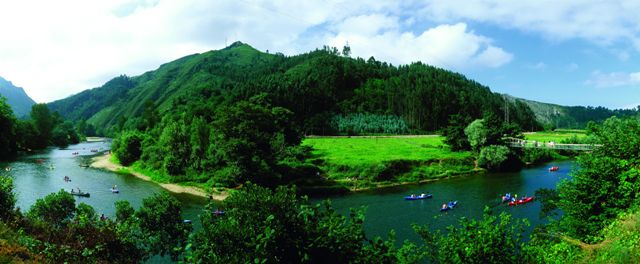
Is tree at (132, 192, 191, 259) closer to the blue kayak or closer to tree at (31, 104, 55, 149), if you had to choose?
the blue kayak

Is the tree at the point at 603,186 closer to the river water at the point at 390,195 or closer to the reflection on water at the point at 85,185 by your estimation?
the river water at the point at 390,195

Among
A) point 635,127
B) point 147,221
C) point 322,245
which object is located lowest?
point 147,221

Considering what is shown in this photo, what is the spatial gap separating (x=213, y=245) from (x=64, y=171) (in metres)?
110

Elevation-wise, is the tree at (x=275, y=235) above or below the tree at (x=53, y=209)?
above

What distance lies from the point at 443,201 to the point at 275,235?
56.3m

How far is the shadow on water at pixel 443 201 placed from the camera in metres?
53.6

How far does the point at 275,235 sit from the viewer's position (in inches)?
576

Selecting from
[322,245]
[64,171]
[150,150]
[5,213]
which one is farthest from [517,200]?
[64,171]

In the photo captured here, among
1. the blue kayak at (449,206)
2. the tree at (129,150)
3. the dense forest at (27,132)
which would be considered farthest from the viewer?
the dense forest at (27,132)

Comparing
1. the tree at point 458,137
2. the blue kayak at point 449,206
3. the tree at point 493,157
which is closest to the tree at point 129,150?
the tree at point 458,137

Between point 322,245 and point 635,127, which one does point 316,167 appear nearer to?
point 635,127

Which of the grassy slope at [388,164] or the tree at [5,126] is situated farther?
the tree at [5,126]

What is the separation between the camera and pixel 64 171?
105125 millimetres

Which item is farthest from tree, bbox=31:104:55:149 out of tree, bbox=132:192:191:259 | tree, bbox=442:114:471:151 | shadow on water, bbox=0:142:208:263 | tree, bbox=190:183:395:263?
tree, bbox=190:183:395:263
